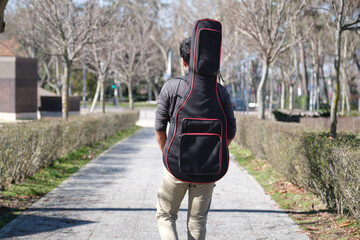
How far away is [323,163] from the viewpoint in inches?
229

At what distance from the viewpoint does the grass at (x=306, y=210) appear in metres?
5.36

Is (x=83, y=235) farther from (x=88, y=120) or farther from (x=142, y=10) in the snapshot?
(x=142, y=10)

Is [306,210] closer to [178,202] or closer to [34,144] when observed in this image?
[178,202]

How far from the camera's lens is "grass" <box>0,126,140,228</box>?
6.29 metres

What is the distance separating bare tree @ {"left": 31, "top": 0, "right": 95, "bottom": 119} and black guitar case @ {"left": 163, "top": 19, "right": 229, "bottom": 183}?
35.6 ft

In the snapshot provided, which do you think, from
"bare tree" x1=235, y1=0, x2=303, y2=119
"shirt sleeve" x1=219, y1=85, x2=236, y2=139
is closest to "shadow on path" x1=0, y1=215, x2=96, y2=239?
"shirt sleeve" x1=219, y1=85, x2=236, y2=139

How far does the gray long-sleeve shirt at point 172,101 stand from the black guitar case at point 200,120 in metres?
0.07

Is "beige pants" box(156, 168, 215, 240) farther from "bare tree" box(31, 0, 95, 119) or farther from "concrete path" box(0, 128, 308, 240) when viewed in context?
"bare tree" box(31, 0, 95, 119)

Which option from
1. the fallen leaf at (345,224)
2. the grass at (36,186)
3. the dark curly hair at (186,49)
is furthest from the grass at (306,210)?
the grass at (36,186)

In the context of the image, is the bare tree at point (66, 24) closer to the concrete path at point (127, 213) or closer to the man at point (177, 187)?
the concrete path at point (127, 213)

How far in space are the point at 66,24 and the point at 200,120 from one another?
12.8m

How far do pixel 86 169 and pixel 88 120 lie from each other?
4274 millimetres

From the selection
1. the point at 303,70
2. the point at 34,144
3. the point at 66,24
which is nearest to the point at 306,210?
the point at 34,144

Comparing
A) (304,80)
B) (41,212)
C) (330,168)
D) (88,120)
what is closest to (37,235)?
(41,212)
